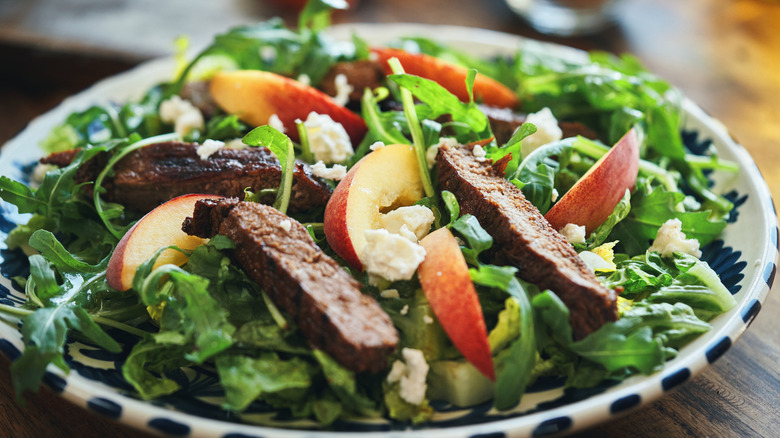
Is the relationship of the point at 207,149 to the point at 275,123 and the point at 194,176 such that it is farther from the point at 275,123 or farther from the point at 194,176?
the point at 275,123

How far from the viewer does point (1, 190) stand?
261 cm

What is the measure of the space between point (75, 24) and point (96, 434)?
11.5 ft

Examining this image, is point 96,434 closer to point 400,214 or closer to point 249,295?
point 249,295

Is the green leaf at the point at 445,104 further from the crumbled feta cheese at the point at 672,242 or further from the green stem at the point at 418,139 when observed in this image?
the crumbled feta cheese at the point at 672,242

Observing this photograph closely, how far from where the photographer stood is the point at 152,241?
2.24m

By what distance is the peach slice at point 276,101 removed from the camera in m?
2.88

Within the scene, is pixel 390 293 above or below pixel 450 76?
below

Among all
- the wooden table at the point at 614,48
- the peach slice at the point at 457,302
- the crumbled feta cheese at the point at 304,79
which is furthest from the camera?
the crumbled feta cheese at the point at 304,79

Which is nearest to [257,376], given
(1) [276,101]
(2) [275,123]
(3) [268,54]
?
(2) [275,123]

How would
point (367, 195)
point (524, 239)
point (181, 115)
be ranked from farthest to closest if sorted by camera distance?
1. point (181, 115)
2. point (367, 195)
3. point (524, 239)

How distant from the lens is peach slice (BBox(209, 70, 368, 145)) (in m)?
2.88

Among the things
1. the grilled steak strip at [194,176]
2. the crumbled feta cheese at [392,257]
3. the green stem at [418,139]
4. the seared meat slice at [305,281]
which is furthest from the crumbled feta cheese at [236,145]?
the crumbled feta cheese at [392,257]

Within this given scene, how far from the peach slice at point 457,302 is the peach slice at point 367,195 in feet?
0.87

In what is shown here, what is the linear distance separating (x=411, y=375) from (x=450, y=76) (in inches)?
64.5
